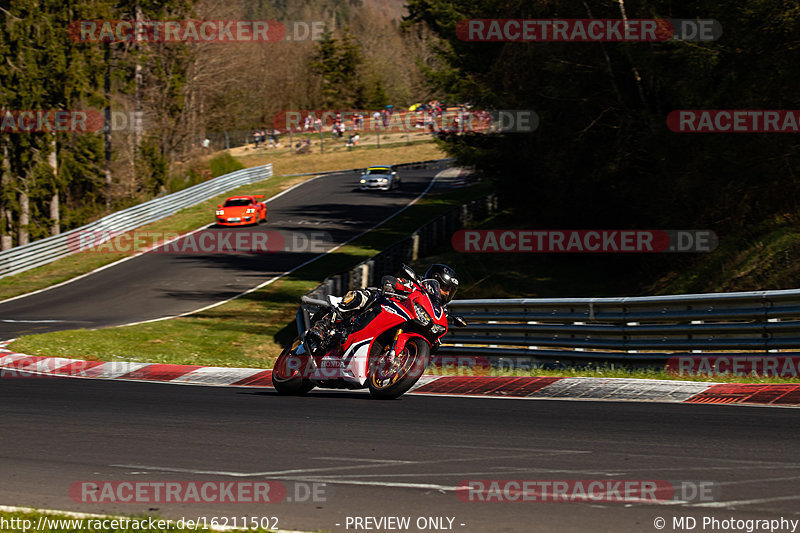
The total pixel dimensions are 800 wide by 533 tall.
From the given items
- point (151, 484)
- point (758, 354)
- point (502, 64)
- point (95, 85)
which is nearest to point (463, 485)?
point (151, 484)

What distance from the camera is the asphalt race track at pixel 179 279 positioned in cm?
2527

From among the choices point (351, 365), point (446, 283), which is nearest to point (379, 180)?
point (446, 283)

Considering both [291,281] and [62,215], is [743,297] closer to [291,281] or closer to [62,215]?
[291,281]

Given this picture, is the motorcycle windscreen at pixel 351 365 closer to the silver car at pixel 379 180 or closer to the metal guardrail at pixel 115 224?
the metal guardrail at pixel 115 224

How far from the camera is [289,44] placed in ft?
392

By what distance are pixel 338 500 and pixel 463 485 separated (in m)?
0.81

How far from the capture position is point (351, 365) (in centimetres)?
955

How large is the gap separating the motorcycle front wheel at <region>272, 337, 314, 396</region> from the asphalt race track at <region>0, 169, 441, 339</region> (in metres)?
11.6

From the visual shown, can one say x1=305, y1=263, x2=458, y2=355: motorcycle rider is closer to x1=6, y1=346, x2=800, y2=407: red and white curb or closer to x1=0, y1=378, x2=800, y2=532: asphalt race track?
x1=0, y1=378, x2=800, y2=532: asphalt race track

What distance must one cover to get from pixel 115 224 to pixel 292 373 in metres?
31.8

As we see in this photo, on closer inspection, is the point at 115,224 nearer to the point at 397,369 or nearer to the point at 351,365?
the point at 351,365

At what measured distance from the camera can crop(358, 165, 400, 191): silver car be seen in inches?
2082

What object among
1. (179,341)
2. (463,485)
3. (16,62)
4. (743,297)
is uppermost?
(16,62)

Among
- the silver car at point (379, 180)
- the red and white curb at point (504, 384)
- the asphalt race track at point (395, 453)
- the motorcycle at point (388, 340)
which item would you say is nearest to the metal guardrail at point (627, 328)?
the red and white curb at point (504, 384)
